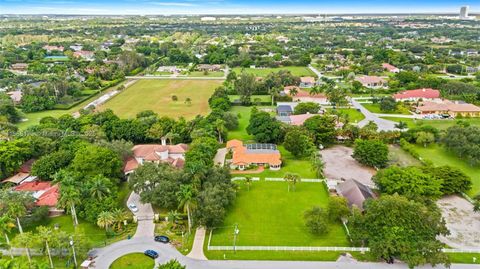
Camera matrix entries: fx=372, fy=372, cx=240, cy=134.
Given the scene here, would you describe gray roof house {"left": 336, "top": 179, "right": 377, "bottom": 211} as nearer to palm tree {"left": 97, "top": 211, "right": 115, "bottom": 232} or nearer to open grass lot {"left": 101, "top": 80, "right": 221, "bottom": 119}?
palm tree {"left": 97, "top": 211, "right": 115, "bottom": 232}

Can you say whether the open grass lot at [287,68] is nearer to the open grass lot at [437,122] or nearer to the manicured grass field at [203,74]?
the manicured grass field at [203,74]

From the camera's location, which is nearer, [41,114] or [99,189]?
[99,189]

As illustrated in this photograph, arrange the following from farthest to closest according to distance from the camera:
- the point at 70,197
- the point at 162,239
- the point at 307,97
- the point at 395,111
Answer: the point at 307,97 → the point at 395,111 → the point at 162,239 → the point at 70,197

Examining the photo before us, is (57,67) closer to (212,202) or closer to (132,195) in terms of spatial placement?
(132,195)

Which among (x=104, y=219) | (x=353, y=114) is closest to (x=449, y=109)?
(x=353, y=114)

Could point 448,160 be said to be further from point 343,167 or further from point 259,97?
point 259,97

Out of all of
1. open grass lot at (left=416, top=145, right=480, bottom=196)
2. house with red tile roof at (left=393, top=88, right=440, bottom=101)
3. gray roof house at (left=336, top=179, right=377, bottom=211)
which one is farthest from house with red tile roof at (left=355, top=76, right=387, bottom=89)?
gray roof house at (left=336, top=179, right=377, bottom=211)
